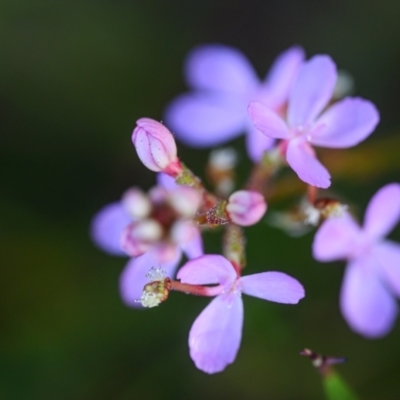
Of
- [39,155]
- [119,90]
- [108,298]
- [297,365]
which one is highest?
[119,90]

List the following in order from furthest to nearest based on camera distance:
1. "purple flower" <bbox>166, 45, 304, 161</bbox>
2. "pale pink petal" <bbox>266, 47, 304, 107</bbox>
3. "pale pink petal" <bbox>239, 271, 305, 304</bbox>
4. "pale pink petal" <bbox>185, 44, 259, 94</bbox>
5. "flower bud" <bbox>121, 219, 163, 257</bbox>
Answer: "pale pink petal" <bbox>185, 44, 259, 94</bbox> → "purple flower" <bbox>166, 45, 304, 161</bbox> → "pale pink petal" <bbox>266, 47, 304, 107</bbox> → "pale pink petal" <bbox>239, 271, 305, 304</bbox> → "flower bud" <bbox>121, 219, 163, 257</bbox>

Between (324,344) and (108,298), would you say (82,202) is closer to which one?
(108,298)

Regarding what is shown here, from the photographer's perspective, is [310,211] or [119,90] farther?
[119,90]

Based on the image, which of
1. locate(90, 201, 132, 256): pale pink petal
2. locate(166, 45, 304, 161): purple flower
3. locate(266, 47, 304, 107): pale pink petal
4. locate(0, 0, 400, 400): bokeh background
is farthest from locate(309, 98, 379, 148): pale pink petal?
locate(0, 0, 400, 400): bokeh background

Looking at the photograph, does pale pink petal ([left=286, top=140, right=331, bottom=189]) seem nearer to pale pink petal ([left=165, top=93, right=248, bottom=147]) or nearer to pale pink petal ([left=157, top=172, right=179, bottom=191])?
pale pink petal ([left=157, top=172, right=179, bottom=191])

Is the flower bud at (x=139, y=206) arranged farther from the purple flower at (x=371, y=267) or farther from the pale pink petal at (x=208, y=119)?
the pale pink petal at (x=208, y=119)

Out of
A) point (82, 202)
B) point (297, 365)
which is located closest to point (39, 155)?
point (82, 202)

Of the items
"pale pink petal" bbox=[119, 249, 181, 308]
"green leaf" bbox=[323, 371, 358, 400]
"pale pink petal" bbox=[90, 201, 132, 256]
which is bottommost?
"green leaf" bbox=[323, 371, 358, 400]

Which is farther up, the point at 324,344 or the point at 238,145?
the point at 238,145
